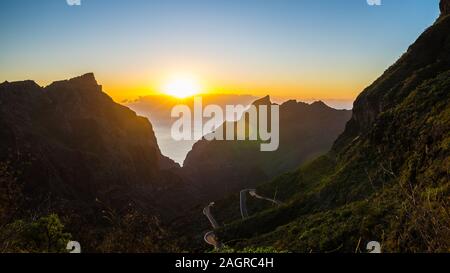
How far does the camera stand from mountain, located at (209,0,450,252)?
2734 centimetres

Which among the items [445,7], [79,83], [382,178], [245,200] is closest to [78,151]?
[79,83]

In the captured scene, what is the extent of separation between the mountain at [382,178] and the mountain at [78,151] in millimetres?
58541

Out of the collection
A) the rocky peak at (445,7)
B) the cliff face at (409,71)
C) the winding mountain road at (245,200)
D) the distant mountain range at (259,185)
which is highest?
the rocky peak at (445,7)

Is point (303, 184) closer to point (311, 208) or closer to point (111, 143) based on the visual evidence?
point (311, 208)

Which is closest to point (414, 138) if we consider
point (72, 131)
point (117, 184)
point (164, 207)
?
point (164, 207)

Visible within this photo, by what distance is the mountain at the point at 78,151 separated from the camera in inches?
5300

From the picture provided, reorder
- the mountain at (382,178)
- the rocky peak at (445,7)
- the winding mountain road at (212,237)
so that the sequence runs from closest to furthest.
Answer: the mountain at (382,178), the winding mountain road at (212,237), the rocky peak at (445,7)

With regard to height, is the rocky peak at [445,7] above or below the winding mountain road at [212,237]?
above

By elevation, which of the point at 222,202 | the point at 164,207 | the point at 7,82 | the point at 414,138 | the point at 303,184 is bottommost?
the point at 164,207

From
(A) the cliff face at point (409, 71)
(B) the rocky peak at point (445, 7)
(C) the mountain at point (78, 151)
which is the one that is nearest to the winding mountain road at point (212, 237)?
(A) the cliff face at point (409, 71)

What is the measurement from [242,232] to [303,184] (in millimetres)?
25487

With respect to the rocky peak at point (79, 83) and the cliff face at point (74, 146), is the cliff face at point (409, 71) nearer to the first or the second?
the cliff face at point (74, 146)

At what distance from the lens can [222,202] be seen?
349 feet

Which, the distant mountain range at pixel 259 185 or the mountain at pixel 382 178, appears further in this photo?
the mountain at pixel 382 178
